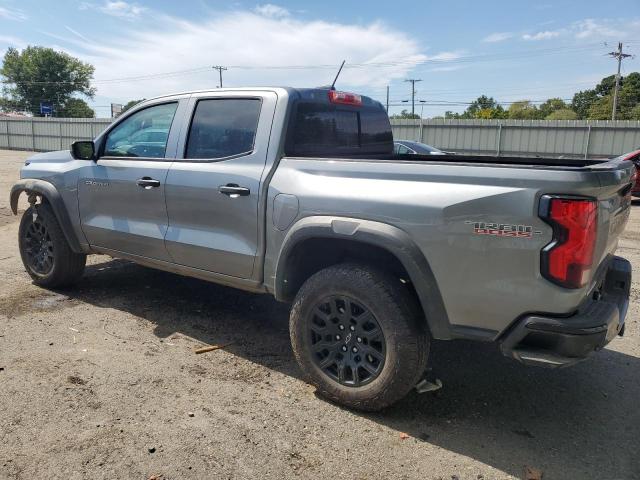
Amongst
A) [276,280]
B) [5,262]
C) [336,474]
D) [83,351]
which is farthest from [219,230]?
[5,262]

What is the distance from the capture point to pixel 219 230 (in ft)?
12.6

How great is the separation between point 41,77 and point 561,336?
88449 mm

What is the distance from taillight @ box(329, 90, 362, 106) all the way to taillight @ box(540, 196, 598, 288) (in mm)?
1996

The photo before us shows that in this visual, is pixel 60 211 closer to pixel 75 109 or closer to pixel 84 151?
pixel 84 151

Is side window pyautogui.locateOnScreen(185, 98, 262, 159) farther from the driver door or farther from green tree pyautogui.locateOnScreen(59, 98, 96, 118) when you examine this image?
green tree pyautogui.locateOnScreen(59, 98, 96, 118)

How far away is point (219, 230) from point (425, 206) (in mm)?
1640

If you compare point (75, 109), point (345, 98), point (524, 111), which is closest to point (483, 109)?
point (524, 111)

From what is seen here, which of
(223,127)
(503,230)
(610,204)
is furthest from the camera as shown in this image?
(223,127)

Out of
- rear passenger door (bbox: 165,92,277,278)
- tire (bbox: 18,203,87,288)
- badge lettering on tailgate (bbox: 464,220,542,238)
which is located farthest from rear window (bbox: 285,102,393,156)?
tire (bbox: 18,203,87,288)

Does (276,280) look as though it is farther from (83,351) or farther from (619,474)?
(619,474)

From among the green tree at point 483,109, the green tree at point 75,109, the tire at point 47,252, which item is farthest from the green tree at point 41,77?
the tire at point 47,252

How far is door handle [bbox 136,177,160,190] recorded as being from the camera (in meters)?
4.19

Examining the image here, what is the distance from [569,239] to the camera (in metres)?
2.48

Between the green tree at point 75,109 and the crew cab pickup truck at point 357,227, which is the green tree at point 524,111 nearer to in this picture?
the green tree at point 75,109
